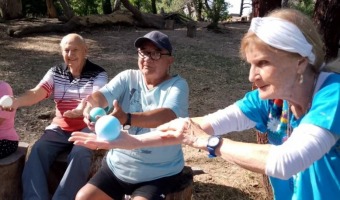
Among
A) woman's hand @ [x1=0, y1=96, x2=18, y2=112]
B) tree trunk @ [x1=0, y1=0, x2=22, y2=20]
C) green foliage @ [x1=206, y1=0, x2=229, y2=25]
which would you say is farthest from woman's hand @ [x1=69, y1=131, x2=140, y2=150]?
tree trunk @ [x1=0, y1=0, x2=22, y2=20]

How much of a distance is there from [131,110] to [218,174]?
1667 mm

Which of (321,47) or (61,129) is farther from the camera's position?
(61,129)

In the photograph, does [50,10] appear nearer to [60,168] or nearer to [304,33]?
[60,168]

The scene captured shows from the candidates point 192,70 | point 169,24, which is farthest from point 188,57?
point 169,24

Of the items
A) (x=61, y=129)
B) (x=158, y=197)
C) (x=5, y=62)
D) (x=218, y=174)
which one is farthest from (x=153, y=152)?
(x=5, y=62)

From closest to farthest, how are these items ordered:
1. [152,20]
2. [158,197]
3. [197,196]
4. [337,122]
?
[337,122] < [158,197] < [197,196] < [152,20]

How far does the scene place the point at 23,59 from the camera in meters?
8.37

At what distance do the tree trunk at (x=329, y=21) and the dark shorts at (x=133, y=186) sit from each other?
1.38m

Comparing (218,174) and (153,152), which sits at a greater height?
(153,152)

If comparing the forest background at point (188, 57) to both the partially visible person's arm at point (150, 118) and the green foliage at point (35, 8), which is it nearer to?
the green foliage at point (35, 8)

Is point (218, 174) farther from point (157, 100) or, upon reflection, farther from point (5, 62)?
point (5, 62)

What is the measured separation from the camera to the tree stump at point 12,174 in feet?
10.7

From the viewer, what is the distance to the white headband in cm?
159

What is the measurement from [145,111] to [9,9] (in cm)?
1161
